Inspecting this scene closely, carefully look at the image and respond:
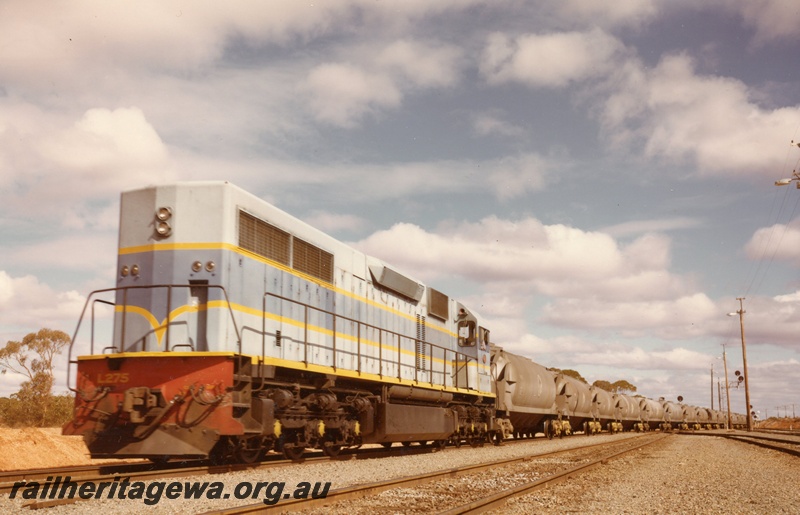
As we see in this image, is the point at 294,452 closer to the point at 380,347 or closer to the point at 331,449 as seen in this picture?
the point at 331,449

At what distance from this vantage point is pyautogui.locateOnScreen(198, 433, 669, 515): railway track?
7417 mm

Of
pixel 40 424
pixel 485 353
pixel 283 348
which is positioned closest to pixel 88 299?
pixel 283 348

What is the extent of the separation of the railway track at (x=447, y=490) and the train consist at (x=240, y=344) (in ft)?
7.77

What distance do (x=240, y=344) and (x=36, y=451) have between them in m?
11.5

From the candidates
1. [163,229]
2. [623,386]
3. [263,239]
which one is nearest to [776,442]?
[263,239]

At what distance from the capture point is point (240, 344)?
1033 centimetres

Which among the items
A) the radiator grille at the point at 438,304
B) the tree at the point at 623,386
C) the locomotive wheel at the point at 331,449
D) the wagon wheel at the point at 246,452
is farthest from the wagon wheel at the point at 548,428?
the tree at the point at 623,386

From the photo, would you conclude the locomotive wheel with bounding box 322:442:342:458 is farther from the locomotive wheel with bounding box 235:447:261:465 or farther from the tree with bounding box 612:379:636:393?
the tree with bounding box 612:379:636:393

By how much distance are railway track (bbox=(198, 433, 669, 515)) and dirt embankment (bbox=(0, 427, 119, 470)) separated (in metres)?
10.2

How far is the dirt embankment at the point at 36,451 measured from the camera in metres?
17.4

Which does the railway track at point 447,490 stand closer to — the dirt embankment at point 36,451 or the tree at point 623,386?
the dirt embankment at point 36,451

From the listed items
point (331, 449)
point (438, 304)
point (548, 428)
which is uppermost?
point (438, 304)

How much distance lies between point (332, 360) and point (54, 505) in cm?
661

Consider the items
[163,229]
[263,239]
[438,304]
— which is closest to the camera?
[163,229]
